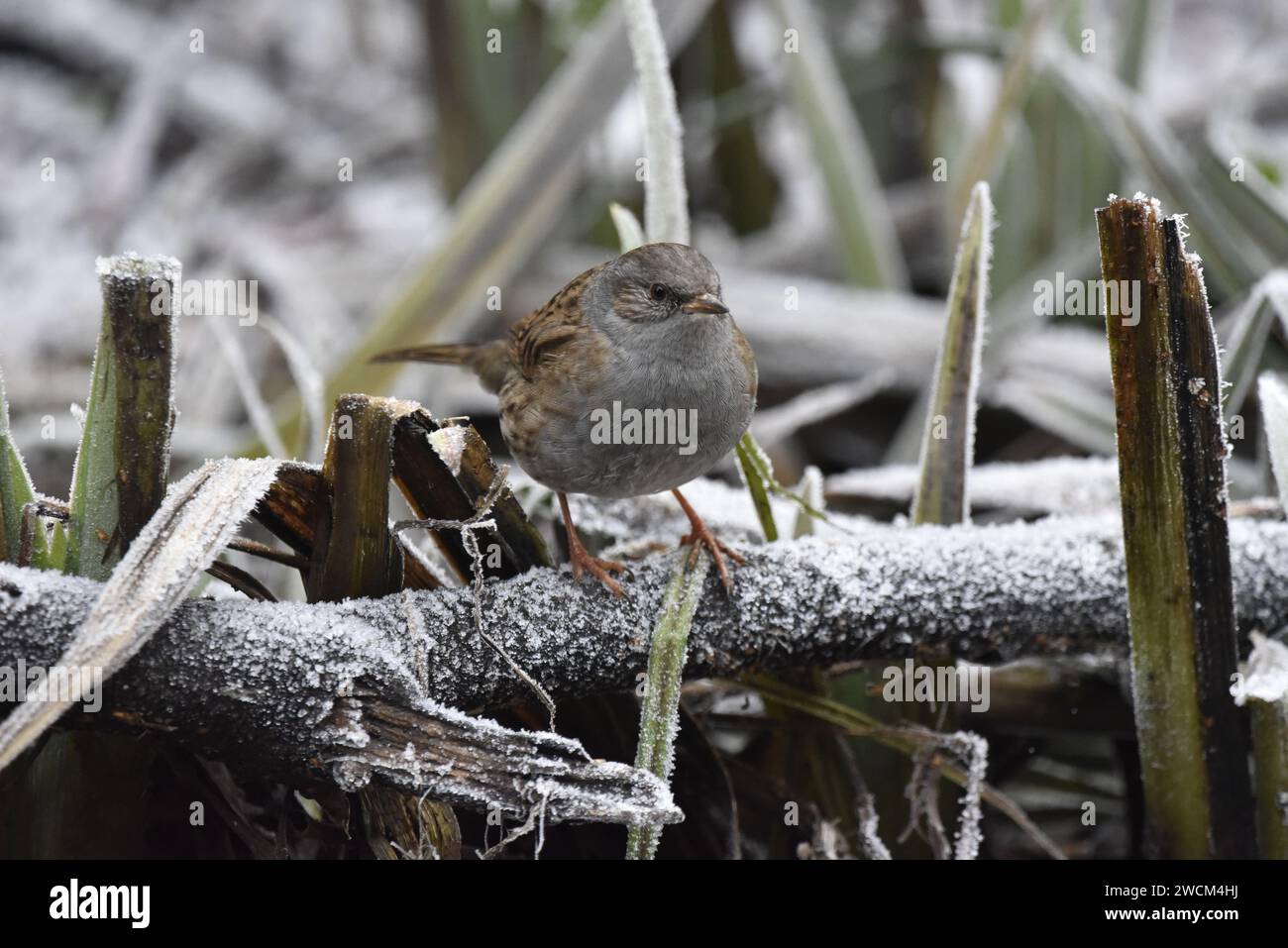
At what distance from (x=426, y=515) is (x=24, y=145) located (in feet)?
11.7

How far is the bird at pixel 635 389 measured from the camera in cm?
190

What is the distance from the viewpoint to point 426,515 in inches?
68.2

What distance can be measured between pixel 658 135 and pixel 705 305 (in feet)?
1.24

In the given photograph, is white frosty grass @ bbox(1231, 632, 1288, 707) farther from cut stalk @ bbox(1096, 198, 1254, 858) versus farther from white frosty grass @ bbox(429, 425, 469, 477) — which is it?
white frosty grass @ bbox(429, 425, 469, 477)

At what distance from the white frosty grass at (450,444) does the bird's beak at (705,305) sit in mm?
528

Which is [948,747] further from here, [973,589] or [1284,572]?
[1284,572]

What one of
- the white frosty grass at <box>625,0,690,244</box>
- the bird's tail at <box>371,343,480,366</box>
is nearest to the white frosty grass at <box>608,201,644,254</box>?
the white frosty grass at <box>625,0,690,244</box>

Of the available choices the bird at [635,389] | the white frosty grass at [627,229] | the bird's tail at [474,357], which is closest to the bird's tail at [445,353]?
the bird's tail at [474,357]

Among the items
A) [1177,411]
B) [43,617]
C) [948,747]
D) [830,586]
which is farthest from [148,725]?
[1177,411]
